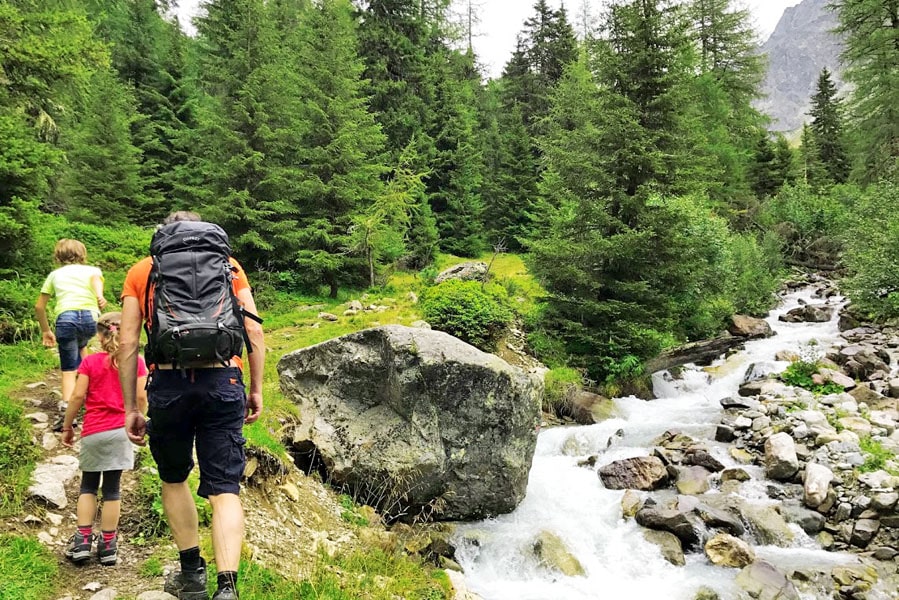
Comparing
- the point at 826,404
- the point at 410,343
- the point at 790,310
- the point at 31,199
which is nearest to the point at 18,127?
the point at 31,199

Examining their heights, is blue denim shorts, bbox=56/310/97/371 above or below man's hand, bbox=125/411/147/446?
above

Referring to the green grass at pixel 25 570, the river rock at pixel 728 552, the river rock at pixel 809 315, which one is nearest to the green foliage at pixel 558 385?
the river rock at pixel 728 552

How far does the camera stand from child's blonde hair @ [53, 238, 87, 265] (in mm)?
5598

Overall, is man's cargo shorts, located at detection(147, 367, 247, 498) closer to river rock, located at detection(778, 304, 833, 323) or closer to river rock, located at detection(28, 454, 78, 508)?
river rock, located at detection(28, 454, 78, 508)

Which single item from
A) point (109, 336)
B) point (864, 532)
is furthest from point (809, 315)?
point (109, 336)

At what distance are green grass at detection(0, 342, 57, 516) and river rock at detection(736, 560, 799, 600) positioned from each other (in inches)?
289

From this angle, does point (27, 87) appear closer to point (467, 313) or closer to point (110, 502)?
point (110, 502)

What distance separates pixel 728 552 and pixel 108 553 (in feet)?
21.8

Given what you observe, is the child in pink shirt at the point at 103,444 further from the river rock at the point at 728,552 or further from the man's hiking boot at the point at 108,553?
the river rock at the point at 728,552

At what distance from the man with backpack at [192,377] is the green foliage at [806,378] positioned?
12.1 meters

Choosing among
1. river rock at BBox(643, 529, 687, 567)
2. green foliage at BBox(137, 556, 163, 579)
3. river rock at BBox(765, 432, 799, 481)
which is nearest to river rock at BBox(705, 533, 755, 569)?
river rock at BBox(643, 529, 687, 567)

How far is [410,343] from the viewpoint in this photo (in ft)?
24.1

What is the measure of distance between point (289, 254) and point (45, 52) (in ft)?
33.6

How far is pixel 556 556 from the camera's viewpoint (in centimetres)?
636
